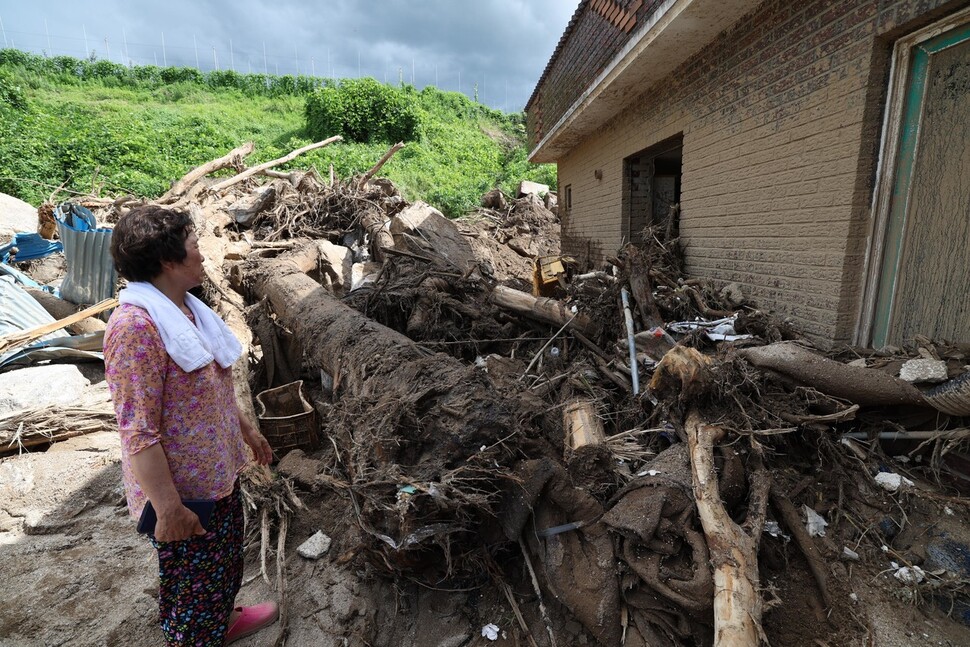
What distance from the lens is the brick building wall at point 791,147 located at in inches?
121

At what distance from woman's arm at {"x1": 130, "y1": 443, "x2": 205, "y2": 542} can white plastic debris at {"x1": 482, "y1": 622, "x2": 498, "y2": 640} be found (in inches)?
54.6

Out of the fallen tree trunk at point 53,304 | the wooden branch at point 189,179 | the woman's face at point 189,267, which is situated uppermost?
the wooden branch at point 189,179

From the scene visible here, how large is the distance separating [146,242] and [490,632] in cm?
221

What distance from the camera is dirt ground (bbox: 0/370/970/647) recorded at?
1947 millimetres

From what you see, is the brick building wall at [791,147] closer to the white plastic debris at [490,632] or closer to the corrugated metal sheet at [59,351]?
the white plastic debris at [490,632]

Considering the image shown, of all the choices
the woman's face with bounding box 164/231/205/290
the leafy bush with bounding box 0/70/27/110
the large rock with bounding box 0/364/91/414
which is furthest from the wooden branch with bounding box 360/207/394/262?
the leafy bush with bounding box 0/70/27/110

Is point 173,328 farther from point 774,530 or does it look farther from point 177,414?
point 774,530

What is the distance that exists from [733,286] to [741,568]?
3199 millimetres

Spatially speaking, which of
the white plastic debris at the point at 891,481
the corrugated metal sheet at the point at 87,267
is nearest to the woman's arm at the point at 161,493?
the white plastic debris at the point at 891,481

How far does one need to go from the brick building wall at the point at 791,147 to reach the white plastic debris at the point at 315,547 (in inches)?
155

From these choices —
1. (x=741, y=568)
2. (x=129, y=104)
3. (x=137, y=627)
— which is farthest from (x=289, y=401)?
(x=129, y=104)

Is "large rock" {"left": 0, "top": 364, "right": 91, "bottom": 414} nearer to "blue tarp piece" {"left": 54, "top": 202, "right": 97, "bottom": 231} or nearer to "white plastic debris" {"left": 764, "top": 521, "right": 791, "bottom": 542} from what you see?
"blue tarp piece" {"left": 54, "top": 202, "right": 97, "bottom": 231}

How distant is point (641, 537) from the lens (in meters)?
1.98

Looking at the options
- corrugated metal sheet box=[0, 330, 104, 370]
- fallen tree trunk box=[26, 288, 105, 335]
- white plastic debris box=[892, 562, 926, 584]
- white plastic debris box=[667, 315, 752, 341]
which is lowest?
white plastic debris box=[892, 562, 926, 584]
